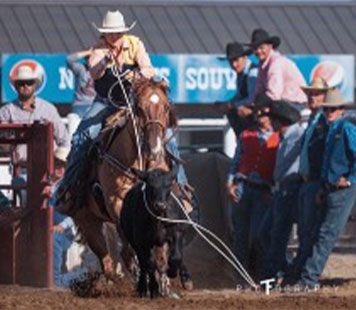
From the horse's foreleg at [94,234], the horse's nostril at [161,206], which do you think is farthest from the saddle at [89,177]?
the horse's nostril at [161,206]

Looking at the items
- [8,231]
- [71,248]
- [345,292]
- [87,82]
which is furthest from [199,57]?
[345,292]

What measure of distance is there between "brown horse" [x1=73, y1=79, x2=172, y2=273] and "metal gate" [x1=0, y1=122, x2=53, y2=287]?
1055 mm

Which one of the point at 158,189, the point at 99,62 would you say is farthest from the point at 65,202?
the point at 158,189

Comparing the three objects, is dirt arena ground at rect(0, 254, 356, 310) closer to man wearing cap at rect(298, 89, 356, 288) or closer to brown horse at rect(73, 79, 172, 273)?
man wearing cap at rect(298, 89, 356, 288)

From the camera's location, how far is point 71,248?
664 inches

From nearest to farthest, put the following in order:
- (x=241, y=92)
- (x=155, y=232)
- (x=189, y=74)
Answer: (x=155, y=232)
(x=241, y=92)
(x=189, y=74)

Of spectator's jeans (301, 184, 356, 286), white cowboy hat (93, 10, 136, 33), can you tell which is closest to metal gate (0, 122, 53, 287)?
white cowboy hat (93, 10, 136, 33)

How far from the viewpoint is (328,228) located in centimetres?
1420

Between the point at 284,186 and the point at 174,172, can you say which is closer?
the point at 174,172

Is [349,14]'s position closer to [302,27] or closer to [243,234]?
[302,27]

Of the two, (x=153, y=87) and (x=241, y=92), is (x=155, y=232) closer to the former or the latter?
(x=153, y=87)

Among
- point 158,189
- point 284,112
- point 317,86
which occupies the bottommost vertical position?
point 158,189

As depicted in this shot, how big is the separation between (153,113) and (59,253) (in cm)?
335

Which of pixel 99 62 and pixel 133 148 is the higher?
pixel 99 62
